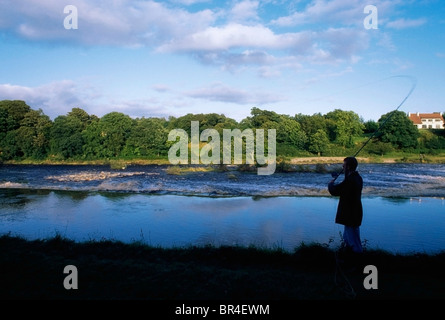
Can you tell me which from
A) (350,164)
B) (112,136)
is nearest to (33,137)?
(112,136)

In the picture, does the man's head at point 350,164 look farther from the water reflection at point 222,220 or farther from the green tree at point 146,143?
the green tree at point 146,143

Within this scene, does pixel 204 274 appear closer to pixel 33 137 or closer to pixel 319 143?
pixel 319 143

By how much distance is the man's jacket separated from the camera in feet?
18.8

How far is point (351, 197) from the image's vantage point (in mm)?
5766

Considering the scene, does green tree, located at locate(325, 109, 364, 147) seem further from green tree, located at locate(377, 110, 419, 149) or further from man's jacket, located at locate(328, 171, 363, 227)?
man's jacket, located at locate(328, 171, 363, 227)

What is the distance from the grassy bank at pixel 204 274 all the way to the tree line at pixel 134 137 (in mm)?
49121

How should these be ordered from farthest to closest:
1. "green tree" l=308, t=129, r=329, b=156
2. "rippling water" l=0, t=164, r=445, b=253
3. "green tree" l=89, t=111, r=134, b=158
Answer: "green tree" l=308, t=129, r=329, b=156 < "green tree" l=89, t=111, r=134, b=158 < "rippling water" l=0, t=164, r=445, b=253

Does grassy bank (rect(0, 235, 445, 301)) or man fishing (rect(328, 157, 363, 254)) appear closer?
grassy bank (rect(0, 235, 445, 301))

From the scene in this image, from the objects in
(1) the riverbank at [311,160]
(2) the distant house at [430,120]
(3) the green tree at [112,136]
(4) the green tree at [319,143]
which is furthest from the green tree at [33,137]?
(2) the distant house at [430,120]

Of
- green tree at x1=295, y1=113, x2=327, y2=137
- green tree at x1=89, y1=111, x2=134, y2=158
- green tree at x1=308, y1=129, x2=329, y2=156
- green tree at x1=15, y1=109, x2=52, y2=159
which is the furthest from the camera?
green tree at x1=295, y1=113, x2=327, y2=137

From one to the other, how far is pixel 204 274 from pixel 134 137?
5431 cm

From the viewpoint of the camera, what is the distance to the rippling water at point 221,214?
34.9 ft

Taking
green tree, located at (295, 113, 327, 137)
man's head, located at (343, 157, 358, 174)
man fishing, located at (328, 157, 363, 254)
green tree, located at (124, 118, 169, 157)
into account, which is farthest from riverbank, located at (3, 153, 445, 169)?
man fishing, located at (328, 157, 363, 254)

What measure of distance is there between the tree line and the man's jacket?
165 ft
